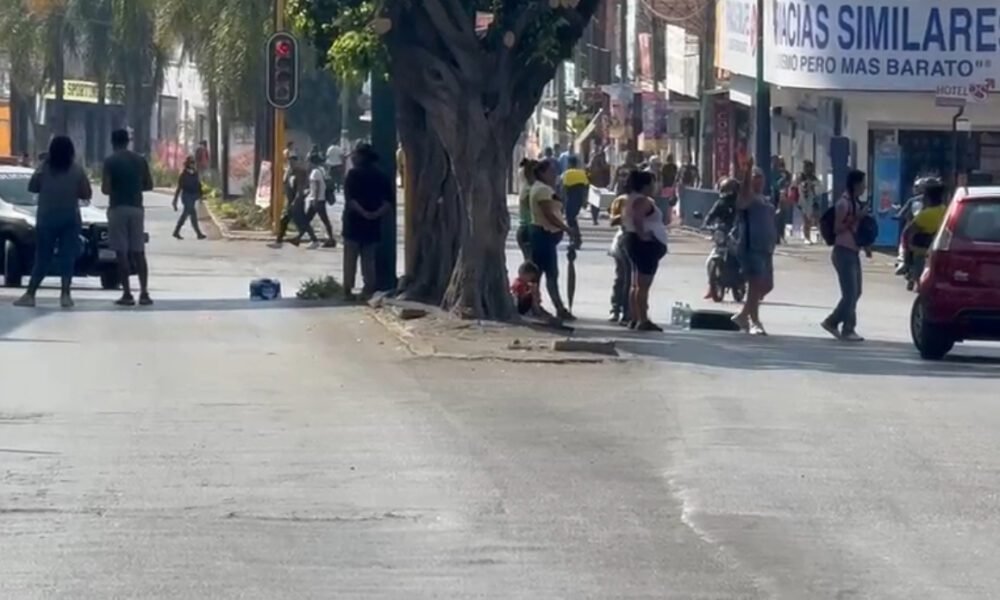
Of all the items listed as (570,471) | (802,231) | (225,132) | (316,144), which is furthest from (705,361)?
(316,144)

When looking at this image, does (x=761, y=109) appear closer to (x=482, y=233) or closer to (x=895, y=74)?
(x=895, y=74)

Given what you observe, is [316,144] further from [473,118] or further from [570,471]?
[570,471]

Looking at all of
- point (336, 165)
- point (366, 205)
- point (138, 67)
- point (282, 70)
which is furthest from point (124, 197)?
point (138, 67)

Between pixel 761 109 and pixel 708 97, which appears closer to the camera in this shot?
pixel 761 109

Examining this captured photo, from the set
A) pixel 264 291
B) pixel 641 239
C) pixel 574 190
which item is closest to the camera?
pixel 641 239

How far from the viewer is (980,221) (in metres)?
20.4

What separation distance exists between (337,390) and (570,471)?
3.92m

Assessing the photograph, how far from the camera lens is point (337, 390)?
15852mm

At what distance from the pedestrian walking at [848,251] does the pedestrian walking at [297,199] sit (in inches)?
728

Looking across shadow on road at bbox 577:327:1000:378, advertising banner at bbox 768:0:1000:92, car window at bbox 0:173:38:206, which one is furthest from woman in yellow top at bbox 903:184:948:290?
advertising banner at bbox 768:0:1000:92

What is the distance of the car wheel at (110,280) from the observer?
2991cm

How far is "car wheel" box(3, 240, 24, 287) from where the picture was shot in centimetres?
2919

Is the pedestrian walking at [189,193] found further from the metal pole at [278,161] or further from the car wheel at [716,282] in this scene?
the car wheel at [716,282]

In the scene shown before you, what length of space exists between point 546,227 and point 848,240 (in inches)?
119
